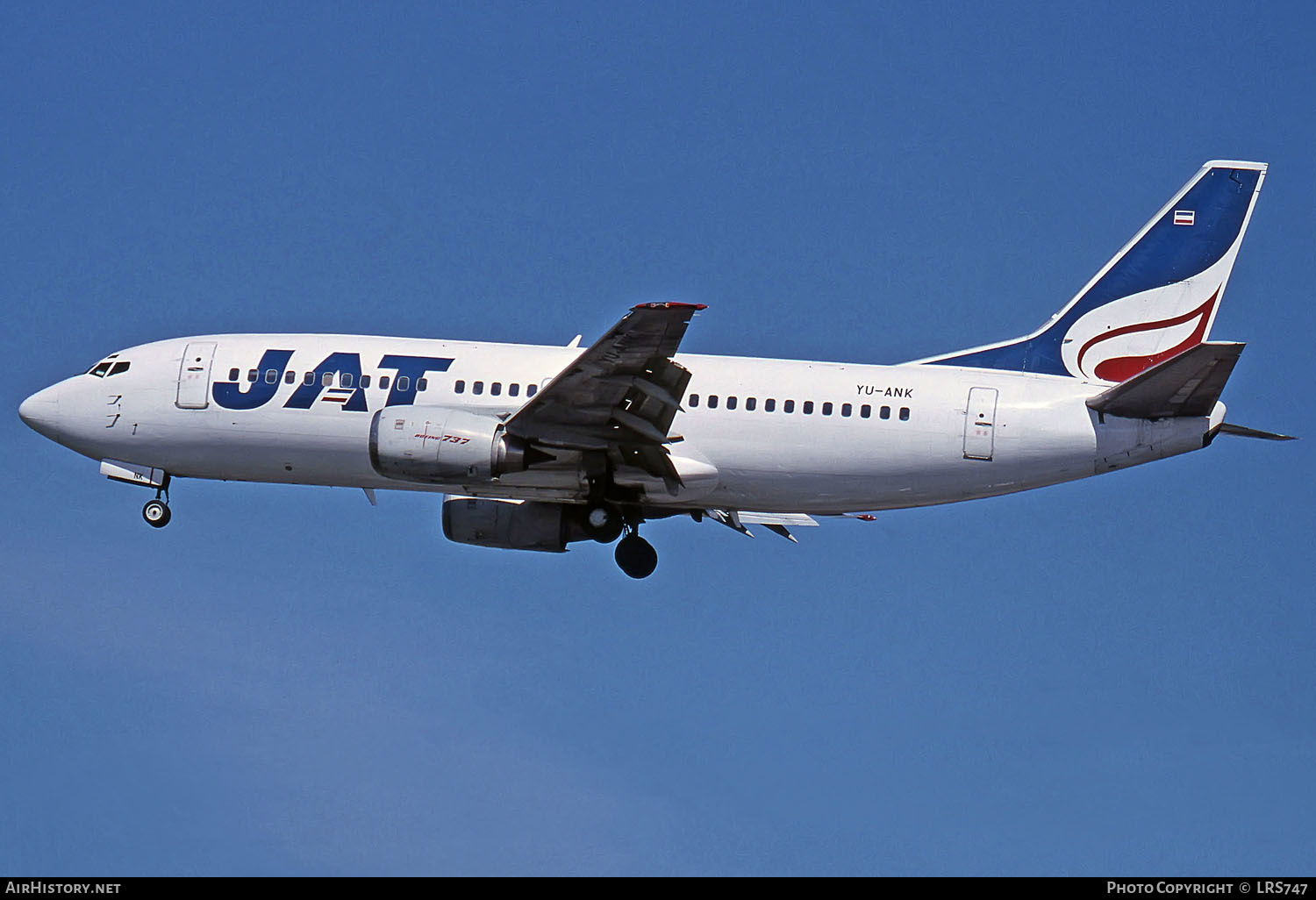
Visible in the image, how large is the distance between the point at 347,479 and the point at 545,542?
487cm

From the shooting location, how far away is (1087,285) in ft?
150

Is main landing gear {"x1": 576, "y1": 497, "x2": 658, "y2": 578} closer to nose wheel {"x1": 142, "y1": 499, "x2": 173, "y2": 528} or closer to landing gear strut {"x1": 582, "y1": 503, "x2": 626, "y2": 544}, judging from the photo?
landing gear strut {"x1": 582, "y1": 503, "x2": 626, "y2": 544}

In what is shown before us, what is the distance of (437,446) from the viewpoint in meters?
42.2

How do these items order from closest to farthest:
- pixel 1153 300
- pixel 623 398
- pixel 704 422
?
pixel 623 398, pixel 704 422, pixel 1153 300

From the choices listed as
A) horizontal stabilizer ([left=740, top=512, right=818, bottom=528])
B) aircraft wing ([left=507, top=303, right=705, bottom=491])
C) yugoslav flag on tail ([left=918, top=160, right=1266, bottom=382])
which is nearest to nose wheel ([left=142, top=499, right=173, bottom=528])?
aircraft wing ([left=507, top=303, right=705, bottom=491])

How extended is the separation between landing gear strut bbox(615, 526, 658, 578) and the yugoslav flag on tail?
768cm

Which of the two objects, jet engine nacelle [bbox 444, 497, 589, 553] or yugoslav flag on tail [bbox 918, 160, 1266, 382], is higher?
yugoslav flag on tail [bbox 918, 160, 1266, 382]

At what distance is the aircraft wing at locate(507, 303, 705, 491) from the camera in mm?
40500

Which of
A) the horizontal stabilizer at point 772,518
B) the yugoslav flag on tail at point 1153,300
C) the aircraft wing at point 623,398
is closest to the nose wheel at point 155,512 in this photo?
the aircraft wing at point 623,398

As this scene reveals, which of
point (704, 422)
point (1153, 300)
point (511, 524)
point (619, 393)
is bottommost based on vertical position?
point (511, 524)

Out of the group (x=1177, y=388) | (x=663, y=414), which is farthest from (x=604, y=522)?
(x=1177, y=388)

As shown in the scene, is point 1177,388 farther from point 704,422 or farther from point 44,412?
point 44,412

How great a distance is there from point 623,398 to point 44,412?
48.0ft

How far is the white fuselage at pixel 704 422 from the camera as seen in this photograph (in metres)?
42.9
